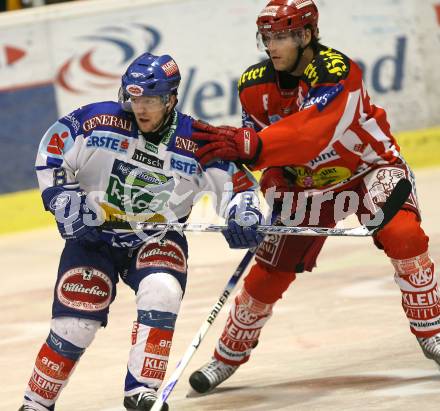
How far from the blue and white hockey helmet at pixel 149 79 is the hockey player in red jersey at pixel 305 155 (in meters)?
0.27

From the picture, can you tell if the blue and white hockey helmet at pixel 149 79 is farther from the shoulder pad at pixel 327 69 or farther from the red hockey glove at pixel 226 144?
the shoulder pad at pixel 327 69

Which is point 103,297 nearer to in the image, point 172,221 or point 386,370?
point 172,221

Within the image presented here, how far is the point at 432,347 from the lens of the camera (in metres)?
5.73

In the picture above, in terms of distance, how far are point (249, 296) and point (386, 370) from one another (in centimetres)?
70

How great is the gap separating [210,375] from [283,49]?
1.51m

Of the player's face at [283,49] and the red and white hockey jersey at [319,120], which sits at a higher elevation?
the player's face at [283,49]

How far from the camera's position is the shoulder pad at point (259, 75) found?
5.89m

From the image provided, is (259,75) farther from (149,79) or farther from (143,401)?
(143,401)

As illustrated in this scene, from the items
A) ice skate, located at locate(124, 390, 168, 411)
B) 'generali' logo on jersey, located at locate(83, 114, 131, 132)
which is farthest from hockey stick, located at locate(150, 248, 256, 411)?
'generali' logo on jersey, located at locate(83, 114, 131, 132)

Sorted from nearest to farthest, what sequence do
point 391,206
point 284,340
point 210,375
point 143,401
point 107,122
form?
point 143,401
point 107,122
point 391,206
point 210,375
point 284,340

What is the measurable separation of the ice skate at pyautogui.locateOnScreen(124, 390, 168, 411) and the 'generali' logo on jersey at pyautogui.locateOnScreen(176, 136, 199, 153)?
3.28 feet

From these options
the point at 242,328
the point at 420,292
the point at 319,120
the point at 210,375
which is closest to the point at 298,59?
the point at 319,120

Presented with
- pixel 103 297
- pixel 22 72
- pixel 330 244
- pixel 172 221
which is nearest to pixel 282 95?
pixel 172 221

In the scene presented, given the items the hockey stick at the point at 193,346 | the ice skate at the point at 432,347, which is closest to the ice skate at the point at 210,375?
the hockey stick at the point at 193,346
